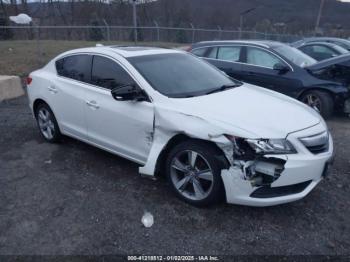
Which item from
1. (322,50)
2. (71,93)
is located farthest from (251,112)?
(322,50)

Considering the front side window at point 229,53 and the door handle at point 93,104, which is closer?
the door handle at point 93,104

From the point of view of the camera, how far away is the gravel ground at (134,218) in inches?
123

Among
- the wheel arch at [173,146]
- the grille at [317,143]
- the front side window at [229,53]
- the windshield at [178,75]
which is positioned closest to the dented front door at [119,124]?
the wheel arch at [173,146]

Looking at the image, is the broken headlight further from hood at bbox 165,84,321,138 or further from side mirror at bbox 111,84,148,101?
side mirror at bbox 111,84,148,101

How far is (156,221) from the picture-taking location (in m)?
3.49

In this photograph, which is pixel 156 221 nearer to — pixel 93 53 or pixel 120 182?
pixel 120 182

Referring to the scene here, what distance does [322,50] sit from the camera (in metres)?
12.0

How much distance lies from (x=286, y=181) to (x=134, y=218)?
1.54m

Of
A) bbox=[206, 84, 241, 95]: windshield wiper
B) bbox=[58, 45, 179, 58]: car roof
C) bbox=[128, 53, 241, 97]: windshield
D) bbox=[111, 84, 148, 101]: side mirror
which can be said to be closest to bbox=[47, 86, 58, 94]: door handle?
bbox=[58, 45, 179, 58]: car roof

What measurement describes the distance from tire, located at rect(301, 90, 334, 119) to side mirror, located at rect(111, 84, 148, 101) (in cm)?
431

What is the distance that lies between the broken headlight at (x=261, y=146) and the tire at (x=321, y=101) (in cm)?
401

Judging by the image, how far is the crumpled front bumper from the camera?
3.22m

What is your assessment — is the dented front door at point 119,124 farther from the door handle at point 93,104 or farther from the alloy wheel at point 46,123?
the alloy wheel at point 46,123

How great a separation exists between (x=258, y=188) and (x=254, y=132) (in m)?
0.52
